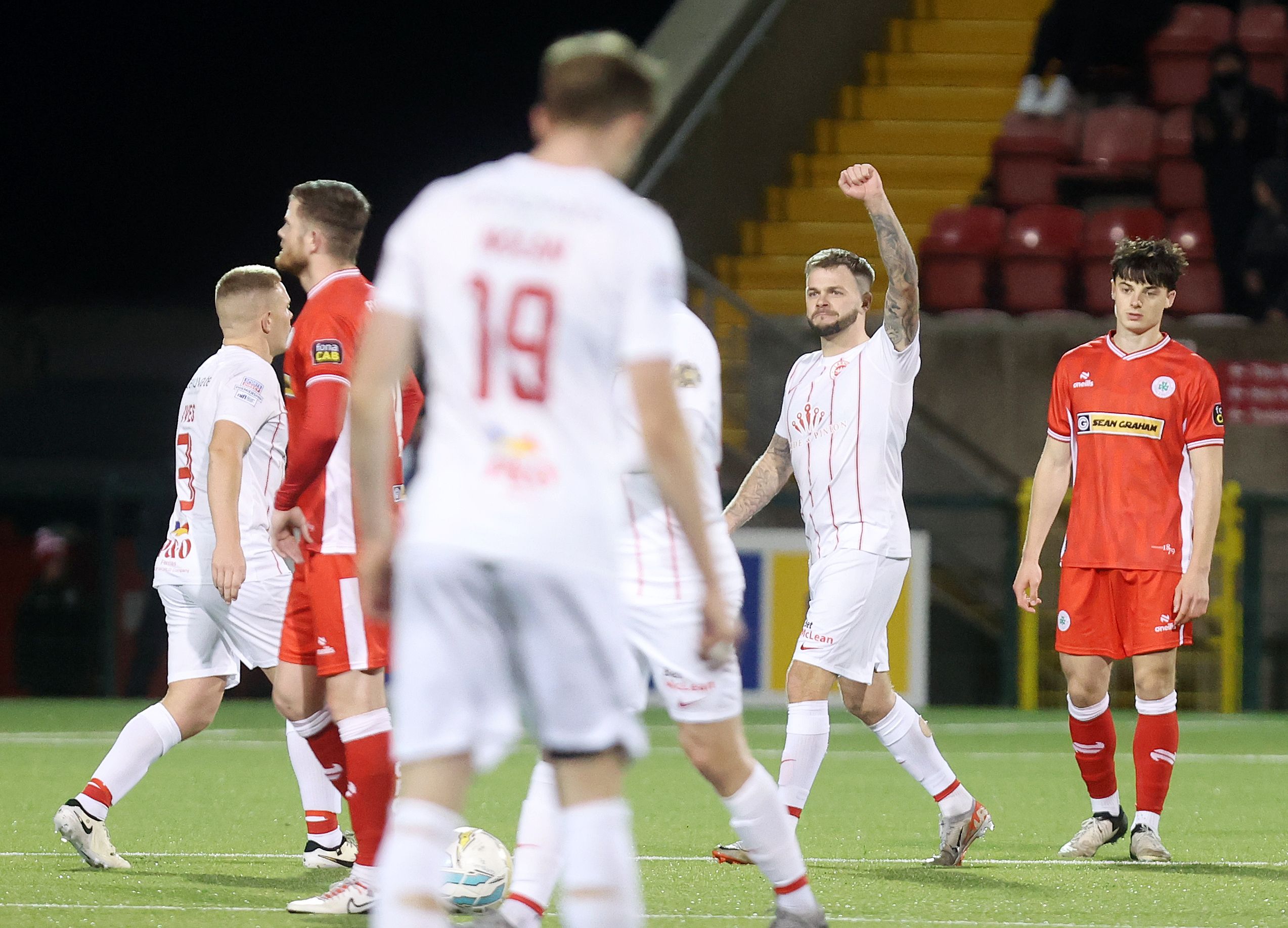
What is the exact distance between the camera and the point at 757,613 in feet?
43.2

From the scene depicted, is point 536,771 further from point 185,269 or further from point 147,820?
point 185,269

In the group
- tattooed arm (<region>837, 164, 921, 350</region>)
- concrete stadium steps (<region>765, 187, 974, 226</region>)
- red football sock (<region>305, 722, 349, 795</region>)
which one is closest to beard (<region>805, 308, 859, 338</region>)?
tattooed arm (<region>837, 164, 921, 350</region>)

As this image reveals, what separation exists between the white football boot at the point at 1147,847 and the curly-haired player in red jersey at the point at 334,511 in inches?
104

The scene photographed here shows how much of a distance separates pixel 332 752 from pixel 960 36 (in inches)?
569

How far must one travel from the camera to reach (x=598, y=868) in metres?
3.19

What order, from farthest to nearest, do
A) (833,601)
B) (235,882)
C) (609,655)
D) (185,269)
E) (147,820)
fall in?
(185,269) → (147,820) → (833,601) → (235,882) → (609,655)

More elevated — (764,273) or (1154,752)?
(764,273)

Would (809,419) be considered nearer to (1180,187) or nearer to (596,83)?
(596,83)

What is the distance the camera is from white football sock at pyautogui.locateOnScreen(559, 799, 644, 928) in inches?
125

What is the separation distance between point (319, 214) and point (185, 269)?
1199 centimetres

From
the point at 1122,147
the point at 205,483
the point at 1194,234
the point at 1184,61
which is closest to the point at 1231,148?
the point at 1194,234

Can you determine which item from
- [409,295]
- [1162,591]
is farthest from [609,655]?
[1162,591]

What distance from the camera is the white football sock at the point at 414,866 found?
312cm

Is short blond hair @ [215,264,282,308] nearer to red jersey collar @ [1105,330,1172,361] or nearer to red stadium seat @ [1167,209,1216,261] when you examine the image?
red jersey collar @ [1105,330,1172,361]
